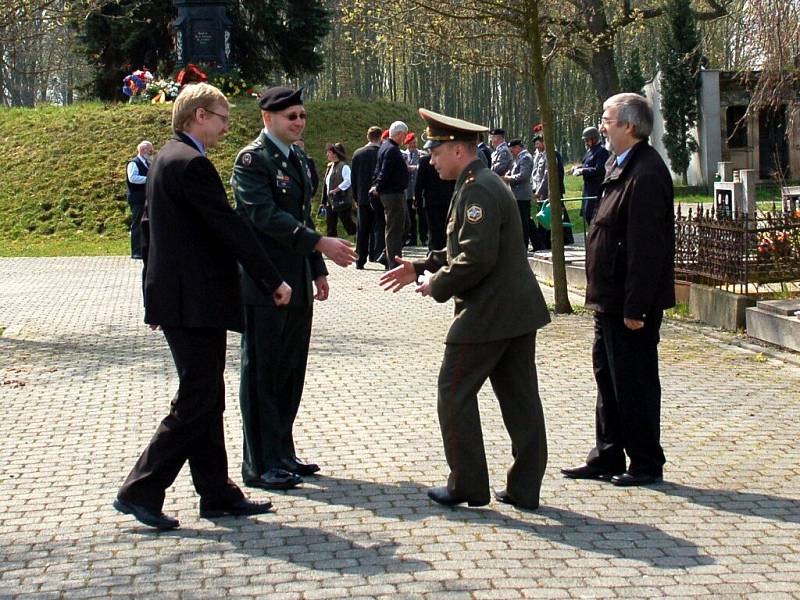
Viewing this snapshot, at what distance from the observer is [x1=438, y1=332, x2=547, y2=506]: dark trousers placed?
236 inches

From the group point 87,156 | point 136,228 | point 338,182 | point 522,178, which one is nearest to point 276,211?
point 522,178

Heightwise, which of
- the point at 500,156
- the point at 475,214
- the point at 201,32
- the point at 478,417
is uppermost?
the point at 201,32

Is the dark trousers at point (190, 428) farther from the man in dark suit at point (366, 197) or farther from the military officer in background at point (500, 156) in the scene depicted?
the military officer in background at point (500, 156)

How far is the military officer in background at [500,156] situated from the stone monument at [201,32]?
49.7 feet

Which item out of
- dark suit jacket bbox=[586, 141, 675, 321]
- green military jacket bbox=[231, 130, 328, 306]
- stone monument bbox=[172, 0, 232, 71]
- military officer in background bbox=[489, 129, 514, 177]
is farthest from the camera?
stone monument bbox=[172, 0, 232, 71]

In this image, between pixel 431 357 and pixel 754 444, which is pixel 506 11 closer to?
pixel 431 357

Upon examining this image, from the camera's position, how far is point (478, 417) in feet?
19.8

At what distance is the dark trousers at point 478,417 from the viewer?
5992 millimetres

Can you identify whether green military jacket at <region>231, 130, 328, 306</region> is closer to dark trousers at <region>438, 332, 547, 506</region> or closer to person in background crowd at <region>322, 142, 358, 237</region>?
dark trousers at <region>438, 332, 547, 506</region>

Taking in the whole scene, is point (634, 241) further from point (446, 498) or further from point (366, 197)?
point (366, 197)

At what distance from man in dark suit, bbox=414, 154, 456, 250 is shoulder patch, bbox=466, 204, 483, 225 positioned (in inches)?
456

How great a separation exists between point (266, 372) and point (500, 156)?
1307 cm

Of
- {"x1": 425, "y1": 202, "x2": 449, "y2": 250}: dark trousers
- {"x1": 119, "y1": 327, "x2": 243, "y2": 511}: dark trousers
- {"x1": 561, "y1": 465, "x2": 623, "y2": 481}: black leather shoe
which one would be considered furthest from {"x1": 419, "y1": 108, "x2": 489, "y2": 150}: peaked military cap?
{"x1": 425, "y1": 202, "x2": 449, "y2": 250}: dark trousers

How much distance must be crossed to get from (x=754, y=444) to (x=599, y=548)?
7.75 ft
